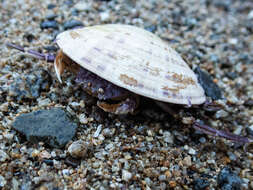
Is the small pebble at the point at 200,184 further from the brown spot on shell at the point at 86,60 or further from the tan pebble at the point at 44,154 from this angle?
the brown spot on shell at the point at 86,60

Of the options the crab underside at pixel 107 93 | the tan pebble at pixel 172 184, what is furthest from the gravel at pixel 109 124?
the crab underside at pixel 107 93

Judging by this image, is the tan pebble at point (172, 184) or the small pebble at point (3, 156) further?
the tan pebble at point (172, 184)

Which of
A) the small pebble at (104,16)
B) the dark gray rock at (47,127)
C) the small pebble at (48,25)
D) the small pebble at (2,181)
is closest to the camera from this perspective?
the small pebble at (2,181)

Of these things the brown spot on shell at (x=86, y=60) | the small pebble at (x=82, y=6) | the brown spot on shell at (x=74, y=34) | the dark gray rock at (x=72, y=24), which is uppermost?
the brown spot on shell at (x=74, y=34)

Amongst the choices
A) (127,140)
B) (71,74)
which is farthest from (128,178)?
(71,74)

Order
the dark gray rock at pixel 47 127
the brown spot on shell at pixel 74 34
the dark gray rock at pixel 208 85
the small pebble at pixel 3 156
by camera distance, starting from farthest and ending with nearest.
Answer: the dark gray rock at pixel 208 85 < the brown spot on shell at pixel 74 34 < the dark gray rock at pixel 47 127 < the small pebble at pixel 3 156

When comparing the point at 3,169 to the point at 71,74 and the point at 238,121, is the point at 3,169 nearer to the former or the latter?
the point at 71,74

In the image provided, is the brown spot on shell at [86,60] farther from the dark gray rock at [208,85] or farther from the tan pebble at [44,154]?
the dark gray rock at [208,85]

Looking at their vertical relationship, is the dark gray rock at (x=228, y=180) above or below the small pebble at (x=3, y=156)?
below
